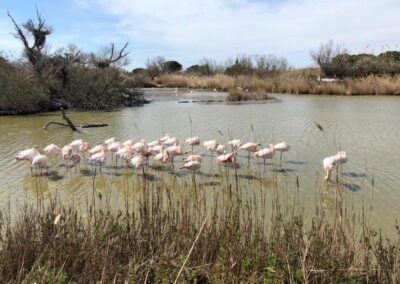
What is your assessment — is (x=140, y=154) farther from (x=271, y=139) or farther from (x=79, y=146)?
(x=271, y=139)

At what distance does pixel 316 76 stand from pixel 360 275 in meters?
32.3

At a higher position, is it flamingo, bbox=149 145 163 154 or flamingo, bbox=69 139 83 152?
flamingo, bbox=69 139 83 152

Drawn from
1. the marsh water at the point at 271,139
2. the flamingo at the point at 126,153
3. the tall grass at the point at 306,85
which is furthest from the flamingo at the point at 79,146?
the tall grass at the point at 306,85

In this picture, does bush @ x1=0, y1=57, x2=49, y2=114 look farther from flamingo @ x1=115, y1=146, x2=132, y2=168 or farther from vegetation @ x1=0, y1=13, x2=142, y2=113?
flamingo @ x1=115, y1=146, x2=132, y2=168

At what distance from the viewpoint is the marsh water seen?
6430mm

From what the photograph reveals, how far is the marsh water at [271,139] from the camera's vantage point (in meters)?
6.43

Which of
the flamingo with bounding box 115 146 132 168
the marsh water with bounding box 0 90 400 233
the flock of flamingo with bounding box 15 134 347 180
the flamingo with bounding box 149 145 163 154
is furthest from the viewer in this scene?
the flamingo with bounding box 149 145 163 154

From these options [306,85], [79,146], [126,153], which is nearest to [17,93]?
[79,146]

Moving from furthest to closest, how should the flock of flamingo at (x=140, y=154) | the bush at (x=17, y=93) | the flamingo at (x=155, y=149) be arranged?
the bush at (x=17, y=93), the flamingo at (x=155, y=149), the flock of flamingo at (x=140, y=154)

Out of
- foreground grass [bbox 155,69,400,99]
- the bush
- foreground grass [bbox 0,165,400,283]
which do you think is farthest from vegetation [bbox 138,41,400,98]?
foreground grass [bbox 0,165,400,283]

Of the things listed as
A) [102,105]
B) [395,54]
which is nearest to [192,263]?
[102,105]

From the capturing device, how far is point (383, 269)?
9.84 feet

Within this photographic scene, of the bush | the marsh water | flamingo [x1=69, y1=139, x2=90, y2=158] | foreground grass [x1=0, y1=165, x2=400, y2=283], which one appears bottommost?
the marsh water

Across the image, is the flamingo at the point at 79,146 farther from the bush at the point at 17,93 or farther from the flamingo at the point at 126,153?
the bush at the point at 17,93
